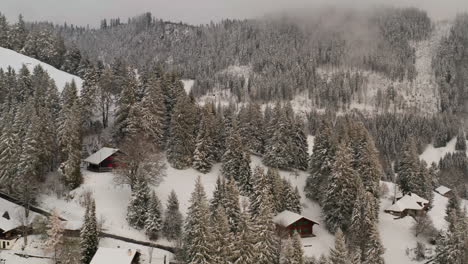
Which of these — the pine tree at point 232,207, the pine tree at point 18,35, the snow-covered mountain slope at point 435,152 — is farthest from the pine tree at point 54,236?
the snow-covered mountain slope at point 435,152

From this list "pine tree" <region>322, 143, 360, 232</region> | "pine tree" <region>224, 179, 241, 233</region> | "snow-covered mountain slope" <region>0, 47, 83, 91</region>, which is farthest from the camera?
"snow-covered mountain slope" <region>0, 47, 83, 91</region>

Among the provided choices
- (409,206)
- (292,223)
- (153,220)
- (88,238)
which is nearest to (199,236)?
(153,220)

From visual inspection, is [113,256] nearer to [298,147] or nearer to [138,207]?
[138,207]

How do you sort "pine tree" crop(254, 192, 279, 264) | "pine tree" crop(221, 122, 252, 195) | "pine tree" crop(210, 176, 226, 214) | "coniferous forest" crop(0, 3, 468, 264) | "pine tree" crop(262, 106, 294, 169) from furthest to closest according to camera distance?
"pine tree" crop(262, 106, 294, 169), "pine tree" crop(221, 122, 252, 195), "pine tree" crop(210, 176, 226, 214), "coniferous forest" crop(0, 3, 468, 264), "pine tree" crop(254, 192, 279, 264)

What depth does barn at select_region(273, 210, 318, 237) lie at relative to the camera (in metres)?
52.7

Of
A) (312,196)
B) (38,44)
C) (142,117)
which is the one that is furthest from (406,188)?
(38,44)

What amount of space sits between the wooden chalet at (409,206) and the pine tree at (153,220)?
35.3m

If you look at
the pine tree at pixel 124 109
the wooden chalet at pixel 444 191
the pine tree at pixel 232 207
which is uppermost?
the pine tree at pixel 124 109

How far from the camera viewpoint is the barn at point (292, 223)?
5266cm

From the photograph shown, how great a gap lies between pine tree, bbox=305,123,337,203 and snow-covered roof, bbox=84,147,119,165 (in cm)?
2871

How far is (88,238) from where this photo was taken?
143 ft

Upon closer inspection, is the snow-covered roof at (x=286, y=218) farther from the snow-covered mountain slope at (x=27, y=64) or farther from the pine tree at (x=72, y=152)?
the snow-covered mountain slope at (x=27, y=64)

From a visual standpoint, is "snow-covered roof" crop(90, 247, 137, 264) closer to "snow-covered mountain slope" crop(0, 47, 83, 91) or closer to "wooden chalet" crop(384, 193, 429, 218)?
"wooden chalet" crop(384, 193, 429, 218)

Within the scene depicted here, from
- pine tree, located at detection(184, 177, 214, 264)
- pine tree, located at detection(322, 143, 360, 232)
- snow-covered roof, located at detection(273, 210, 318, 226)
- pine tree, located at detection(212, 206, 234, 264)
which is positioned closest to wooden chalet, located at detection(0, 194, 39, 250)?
pine tree, located at detection(184, 177, 214, 264)
